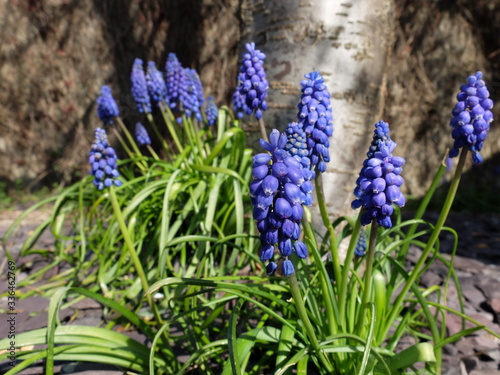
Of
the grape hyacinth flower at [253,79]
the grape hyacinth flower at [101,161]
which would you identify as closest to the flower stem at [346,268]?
the grape hyacinth flower at [253,79]

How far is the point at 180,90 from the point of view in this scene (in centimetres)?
333

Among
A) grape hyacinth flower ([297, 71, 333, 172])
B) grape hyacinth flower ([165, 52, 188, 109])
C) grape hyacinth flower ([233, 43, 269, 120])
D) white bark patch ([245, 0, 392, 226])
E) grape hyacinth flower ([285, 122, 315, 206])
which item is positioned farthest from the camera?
grape hyacinth flower ([165, 52, 188, 109])

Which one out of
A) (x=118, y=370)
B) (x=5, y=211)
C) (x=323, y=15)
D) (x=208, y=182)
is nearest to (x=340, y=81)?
(x=323, y=15)

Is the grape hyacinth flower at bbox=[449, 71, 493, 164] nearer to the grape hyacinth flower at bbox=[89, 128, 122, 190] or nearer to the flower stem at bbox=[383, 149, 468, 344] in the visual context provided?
the flower stem at bbox=[383, 149, 468, 344]

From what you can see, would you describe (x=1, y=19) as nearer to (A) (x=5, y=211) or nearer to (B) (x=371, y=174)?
(A) (x=5, y=211)

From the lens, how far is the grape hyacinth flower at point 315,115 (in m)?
1.73

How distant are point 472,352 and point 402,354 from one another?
967 millimetres

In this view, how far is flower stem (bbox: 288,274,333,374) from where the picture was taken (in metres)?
1.42

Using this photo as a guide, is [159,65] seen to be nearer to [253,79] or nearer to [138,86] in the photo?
[138,86]

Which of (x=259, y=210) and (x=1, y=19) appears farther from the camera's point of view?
(x=1, y=19)

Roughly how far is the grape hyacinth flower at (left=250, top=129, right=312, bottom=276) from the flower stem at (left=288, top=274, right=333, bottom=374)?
5.8 inches

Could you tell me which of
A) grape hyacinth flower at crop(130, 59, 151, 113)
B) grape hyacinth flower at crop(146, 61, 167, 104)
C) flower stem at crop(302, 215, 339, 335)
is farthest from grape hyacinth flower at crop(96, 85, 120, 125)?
flower stem at crop(302, 215, 339, 335)

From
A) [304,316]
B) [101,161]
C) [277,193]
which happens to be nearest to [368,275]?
[304,316]

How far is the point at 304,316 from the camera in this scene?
1.51 meters
